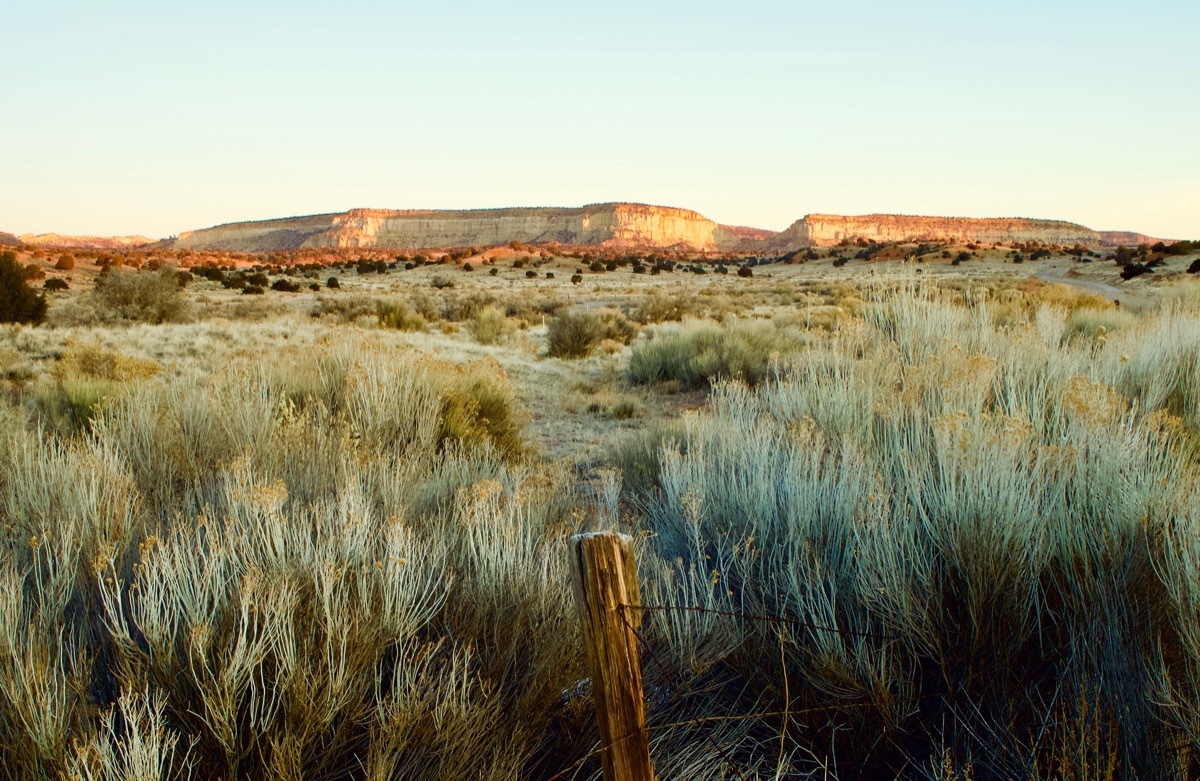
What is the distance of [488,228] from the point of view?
136 metres

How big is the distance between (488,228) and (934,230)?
76.3 metres

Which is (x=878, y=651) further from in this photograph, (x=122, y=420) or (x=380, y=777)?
(x=122, y=420)

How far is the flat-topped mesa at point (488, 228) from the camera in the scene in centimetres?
13100

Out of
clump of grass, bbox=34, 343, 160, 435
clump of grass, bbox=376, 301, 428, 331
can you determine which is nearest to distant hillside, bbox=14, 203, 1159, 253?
clump of grass, bbox=376, 301, 428, 331

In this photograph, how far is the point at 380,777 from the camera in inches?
73.0

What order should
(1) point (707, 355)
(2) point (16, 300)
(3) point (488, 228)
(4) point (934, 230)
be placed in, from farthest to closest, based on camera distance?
(3) point (488, 228)
(4) point (934, 230)
(2) point (16, 300)
(1) point (707, 355)

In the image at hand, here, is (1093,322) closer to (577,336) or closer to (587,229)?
(577,336)

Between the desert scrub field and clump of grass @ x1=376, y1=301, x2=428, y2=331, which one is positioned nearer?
the desert scrub field

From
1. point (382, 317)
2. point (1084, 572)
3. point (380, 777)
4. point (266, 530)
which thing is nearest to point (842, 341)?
point (1084, 572)

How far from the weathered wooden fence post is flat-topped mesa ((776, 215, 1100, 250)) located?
119 m

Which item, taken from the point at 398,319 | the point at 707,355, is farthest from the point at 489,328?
the point at 707,355

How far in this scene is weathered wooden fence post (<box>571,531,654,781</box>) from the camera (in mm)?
1756

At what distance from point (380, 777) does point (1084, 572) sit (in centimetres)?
246

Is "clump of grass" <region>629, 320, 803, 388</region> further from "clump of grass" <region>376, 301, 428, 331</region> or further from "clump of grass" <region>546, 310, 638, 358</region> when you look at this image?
"clump of grass" <region>376, 301, 428, 331</region>
